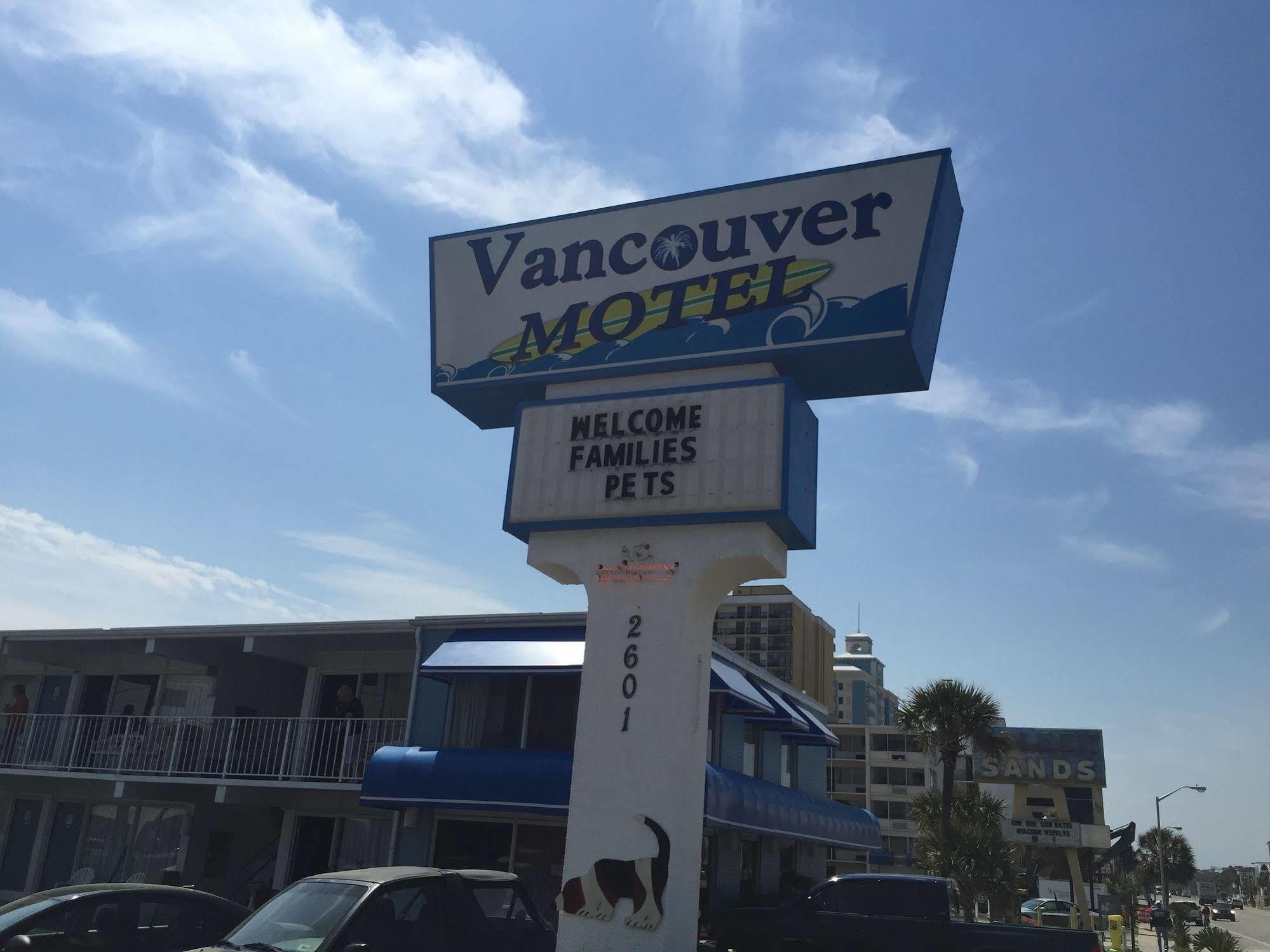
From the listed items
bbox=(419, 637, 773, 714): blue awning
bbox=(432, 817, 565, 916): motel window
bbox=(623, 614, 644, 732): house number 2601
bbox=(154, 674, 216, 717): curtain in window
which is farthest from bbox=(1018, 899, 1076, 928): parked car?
bbox=(623, 614, 644, 732): house number 2601

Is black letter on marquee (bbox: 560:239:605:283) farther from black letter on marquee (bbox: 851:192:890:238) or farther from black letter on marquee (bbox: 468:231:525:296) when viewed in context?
black letter on marquee (bbox: 851:192:890:238)

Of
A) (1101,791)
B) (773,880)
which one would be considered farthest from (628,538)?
(1101,791)

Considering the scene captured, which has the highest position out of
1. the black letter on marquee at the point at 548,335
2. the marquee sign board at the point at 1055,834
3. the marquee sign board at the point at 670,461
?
the black letter on marquee at the point at 548,335

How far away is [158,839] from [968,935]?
1839 cm

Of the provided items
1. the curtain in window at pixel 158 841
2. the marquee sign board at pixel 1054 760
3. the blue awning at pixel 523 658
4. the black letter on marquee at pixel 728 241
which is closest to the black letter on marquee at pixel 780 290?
the black letter on marquee at pixel 728 241

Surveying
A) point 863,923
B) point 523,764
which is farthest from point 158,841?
point 863,923

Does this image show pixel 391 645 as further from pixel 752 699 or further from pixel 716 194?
pixel 716 194

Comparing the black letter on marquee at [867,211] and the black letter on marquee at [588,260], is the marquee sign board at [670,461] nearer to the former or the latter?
the black letter on marquee at [588,260]

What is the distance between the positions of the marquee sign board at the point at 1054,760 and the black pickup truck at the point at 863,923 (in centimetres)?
4442

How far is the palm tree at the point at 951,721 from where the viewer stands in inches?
1395

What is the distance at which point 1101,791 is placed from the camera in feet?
190

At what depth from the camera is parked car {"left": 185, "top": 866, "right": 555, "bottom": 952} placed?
9102 millimetres

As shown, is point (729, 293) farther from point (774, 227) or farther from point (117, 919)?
point (117, 919)

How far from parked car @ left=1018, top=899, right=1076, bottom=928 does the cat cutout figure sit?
33.7 meters
